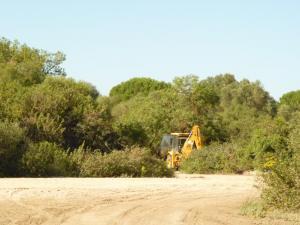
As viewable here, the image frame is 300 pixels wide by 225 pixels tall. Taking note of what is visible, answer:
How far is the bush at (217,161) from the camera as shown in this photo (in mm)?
42969

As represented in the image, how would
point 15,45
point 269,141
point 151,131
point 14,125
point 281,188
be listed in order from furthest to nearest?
point 15,45 < point 151,131 < point 269,141 < point 14,125 < point 281,188

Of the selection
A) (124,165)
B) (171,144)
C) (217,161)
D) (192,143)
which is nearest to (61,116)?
(124,165)

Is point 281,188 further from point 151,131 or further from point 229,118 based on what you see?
point 229,118

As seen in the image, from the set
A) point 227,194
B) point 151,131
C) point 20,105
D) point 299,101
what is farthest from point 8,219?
point 299,101

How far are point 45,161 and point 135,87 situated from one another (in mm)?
71199

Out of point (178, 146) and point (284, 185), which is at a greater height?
point (178, 146)

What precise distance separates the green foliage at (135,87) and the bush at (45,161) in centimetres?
6454

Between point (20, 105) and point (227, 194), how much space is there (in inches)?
684

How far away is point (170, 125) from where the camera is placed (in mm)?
59562

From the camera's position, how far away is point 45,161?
32156mm

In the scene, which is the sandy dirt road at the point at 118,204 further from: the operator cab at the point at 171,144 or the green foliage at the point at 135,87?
the green foliage at the point at 135,87

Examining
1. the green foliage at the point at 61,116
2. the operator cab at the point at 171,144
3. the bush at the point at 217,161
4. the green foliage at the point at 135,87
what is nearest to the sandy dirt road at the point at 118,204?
the green foliage at the point at 61,116

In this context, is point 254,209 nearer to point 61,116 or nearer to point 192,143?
point 61,116

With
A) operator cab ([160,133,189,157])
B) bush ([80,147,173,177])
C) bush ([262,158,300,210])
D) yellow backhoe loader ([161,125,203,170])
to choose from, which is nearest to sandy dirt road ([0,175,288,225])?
bush ([262,158,300,210])
